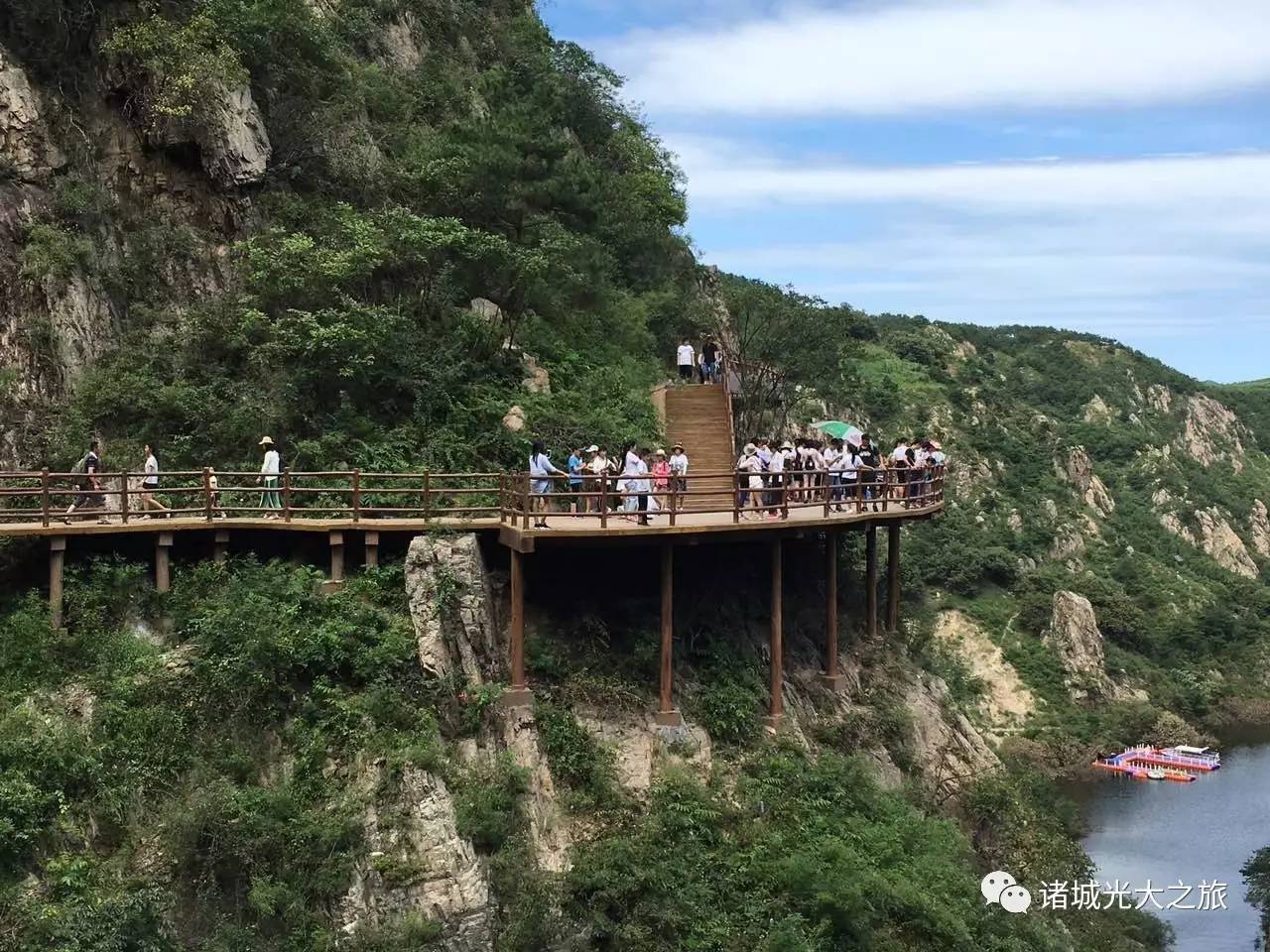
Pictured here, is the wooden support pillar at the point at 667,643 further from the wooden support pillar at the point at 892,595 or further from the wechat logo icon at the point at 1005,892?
the wooden support pillar at the point at 892,595

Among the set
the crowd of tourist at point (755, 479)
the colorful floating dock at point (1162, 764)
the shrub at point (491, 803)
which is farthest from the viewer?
the colorful floating dock at point (1162, 764)

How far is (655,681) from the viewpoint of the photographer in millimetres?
19125

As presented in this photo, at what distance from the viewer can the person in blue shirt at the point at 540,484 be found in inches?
699

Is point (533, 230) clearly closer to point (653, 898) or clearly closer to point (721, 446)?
point (721, 446)

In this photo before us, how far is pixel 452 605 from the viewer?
17656 millimetres

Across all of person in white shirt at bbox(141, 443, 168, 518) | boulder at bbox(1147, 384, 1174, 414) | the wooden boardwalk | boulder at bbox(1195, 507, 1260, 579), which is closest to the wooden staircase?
the wooden boardwalk

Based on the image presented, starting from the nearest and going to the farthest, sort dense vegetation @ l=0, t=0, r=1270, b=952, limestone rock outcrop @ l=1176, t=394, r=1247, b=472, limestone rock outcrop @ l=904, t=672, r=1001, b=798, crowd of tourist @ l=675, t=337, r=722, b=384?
dense vegetation @ l=0, t=0, r=1270, b=952
limestone rock outcrop @ l=904, t=672, r=1001, b=798
crowd of tourist @ l=675, t=337, r=722, b=384
limestone rock outcrop @ l=1176, t=394, r=1247, b=472

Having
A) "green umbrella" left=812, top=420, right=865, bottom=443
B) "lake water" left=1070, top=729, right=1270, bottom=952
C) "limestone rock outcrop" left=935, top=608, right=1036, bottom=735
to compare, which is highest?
"green umbrella" left=812, top=420, right=865, bottom=443

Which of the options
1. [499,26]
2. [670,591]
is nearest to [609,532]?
[670,591]

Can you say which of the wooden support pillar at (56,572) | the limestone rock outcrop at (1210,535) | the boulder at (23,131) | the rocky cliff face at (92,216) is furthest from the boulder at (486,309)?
the limestone rock outcrop at (1210,535)

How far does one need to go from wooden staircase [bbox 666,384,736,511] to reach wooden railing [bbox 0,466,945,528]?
1.93 m

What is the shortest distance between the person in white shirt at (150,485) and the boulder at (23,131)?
7.66 metres

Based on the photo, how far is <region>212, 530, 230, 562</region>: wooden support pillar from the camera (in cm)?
1864

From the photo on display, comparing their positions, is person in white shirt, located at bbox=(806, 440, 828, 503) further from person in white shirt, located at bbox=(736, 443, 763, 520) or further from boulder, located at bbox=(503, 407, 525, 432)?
boulder, located at bbox=(503, 407, 525, 432)
